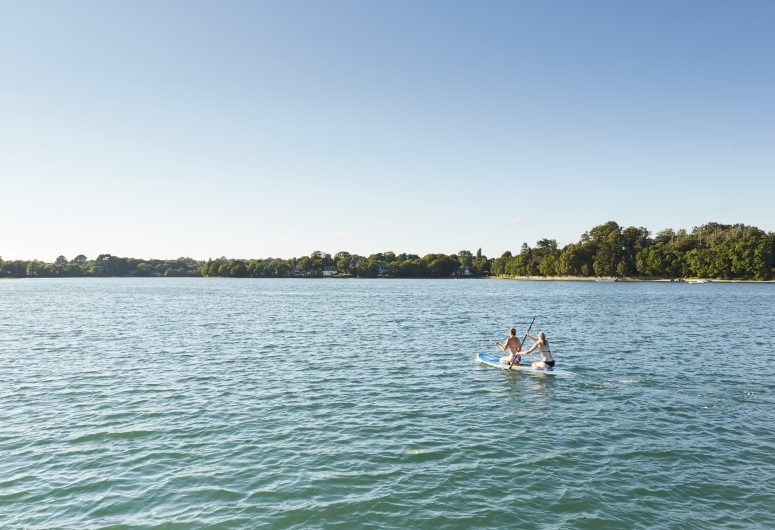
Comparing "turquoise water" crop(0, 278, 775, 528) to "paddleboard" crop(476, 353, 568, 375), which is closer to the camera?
"turquoise water" crop(0, 278, 775, 528)

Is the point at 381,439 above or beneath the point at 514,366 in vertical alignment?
beneath

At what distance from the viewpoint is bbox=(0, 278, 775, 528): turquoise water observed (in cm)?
1317

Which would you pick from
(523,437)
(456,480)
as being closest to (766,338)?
(523,437)

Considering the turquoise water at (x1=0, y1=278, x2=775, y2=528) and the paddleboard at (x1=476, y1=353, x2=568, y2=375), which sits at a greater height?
the paddleboard at (x1=476, y1=353, x2=568, y2=375)

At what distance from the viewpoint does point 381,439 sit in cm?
1833

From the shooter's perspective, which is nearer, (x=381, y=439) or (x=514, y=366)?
(x=381, y=439)

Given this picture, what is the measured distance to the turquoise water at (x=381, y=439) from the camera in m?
13.2

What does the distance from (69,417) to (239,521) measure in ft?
42.2

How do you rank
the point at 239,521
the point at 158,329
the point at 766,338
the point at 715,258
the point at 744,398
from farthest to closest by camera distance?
1. the point at 715,258
2. the point at 158,329
3. the point at 766,338
4. the point at 744,398
5. the point at 239,521

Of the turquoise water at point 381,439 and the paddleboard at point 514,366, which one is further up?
the paddleboard at point 514,366

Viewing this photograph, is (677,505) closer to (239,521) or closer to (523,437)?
(523,437)

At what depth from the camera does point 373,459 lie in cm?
1645

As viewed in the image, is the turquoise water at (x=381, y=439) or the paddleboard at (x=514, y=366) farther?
the paddleboard at (x=514, y=366)

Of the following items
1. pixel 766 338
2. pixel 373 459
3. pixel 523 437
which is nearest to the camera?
pixel 373 459
